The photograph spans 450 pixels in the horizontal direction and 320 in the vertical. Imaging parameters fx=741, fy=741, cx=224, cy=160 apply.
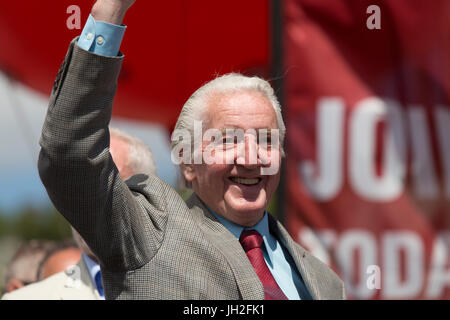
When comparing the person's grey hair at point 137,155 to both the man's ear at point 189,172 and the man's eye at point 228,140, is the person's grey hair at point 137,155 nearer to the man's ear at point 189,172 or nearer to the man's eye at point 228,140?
the man's ear at point 189,172

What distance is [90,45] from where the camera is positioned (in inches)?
59.7

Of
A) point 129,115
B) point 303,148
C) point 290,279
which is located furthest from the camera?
point 129,115

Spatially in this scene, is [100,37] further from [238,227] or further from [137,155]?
[137,155]

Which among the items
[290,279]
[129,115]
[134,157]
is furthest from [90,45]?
[129,115]

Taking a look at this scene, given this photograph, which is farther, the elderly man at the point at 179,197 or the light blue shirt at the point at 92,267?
the light blue shirt at the point at 92,267

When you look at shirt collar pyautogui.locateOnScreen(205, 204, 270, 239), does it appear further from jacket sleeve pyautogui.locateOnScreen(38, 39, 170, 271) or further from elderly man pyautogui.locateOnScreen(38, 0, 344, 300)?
jacket sleeve pyautogui.locateOnScreen(38, 39, 170, 271)

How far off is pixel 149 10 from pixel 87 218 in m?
3.35

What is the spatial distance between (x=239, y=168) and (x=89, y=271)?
857mm

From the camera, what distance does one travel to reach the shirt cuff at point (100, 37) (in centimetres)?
151

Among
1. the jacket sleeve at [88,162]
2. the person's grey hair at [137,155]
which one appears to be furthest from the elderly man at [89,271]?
the jacket sleeve at [88,162]

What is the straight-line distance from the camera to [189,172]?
205cm

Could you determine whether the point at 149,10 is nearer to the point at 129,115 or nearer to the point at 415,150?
the point at 129,115

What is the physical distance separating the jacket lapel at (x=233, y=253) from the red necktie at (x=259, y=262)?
5 centimetres

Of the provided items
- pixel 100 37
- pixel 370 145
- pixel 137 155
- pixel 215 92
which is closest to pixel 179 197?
pixel 215 92
